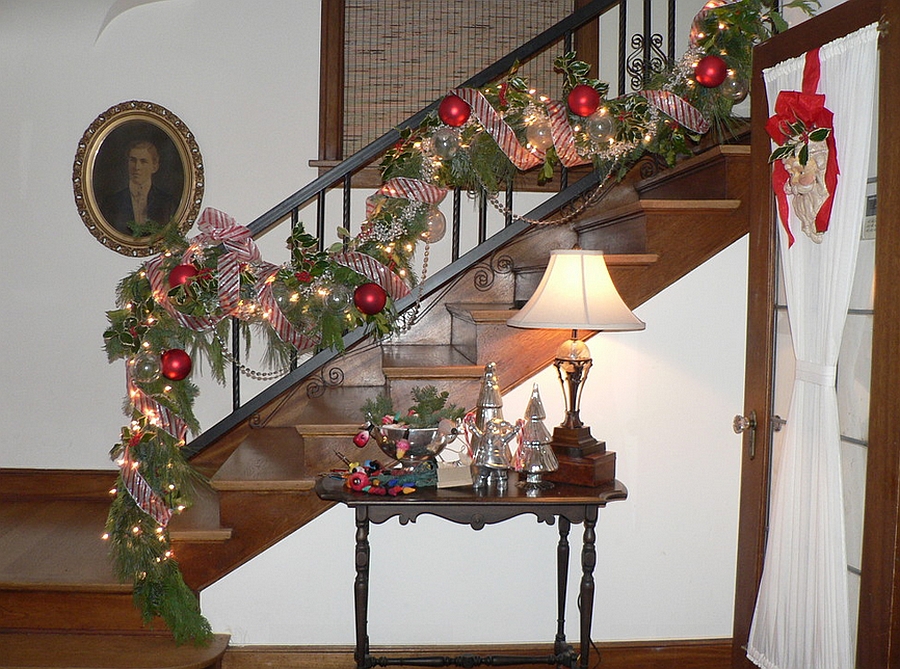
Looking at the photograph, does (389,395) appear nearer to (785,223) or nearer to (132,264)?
(785,223)

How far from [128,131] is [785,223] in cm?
327

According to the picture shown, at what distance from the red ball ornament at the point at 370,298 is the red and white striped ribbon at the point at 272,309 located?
274mm

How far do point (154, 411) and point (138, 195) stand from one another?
1.87 m

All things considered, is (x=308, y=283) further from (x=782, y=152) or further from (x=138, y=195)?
(x=138, y=195)

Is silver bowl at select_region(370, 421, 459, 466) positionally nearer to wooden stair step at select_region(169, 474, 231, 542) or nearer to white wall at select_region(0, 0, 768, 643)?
white wall at select_region(0, 0, 768, 643)

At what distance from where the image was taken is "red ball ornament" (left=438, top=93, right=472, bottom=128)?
10.2 feet

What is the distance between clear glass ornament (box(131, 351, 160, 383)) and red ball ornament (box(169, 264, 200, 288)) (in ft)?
0.83

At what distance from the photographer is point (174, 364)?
9.76 ft

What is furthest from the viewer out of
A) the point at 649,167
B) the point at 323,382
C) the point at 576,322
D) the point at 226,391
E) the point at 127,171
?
the point at 226,391


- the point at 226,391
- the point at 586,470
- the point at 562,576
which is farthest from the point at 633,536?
the point at 226,391

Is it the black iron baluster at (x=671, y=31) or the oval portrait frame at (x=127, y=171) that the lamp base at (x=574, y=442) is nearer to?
the black iron baluster at (x=671, y=31)

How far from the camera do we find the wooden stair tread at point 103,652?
2936 mm

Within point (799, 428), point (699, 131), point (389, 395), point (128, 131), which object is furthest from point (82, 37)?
point (799, 428)

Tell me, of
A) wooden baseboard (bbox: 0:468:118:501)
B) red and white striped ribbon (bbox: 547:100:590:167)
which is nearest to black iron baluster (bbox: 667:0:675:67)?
red and white striped ribbon (bbox: 547:100:590:167)
